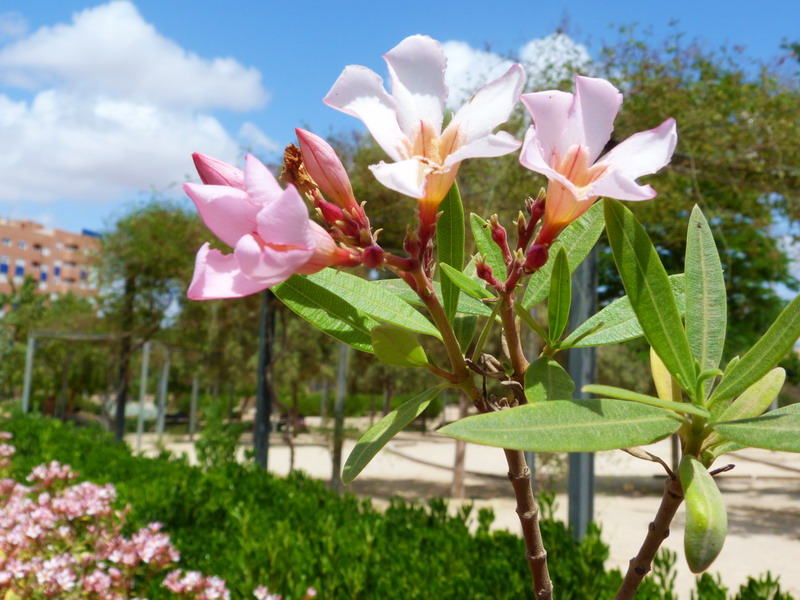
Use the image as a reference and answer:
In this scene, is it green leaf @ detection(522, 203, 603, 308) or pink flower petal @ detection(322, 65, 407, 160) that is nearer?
pink flower petal @ detection(322, 65, 407, 160)

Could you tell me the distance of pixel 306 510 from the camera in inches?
131

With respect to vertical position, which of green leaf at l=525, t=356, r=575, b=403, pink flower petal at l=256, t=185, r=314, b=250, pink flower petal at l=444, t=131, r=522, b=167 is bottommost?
green leaf at l=525, t=356, r=575, b=403

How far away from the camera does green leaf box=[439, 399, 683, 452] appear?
1.40 feet

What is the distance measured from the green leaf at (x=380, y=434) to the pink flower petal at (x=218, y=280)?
17cm

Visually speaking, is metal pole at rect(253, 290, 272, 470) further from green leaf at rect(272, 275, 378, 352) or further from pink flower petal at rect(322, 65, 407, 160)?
pink flower petal at rect(322, 65, 407, 160)

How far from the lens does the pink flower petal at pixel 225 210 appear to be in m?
0.45

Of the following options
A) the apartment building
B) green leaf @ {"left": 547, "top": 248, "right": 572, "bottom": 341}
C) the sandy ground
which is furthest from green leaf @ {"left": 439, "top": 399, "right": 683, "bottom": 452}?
the apartment building

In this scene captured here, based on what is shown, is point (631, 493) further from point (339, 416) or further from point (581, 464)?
point (581, 464)

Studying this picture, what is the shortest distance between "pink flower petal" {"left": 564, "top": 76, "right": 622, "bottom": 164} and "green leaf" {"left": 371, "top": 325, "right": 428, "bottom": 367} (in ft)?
0.64

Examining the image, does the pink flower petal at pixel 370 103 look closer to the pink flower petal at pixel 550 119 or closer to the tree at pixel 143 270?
the pink flower petal at pixel 550 119

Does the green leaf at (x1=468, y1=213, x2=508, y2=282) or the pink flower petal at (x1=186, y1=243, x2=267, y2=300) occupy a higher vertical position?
the green leaf at (x1=468, y1=213, x2=508, y2=282)

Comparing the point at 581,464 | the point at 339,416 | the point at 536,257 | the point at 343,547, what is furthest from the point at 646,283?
the point at 339,416

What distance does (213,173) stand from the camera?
50cm

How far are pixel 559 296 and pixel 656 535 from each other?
0.22 metres
